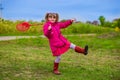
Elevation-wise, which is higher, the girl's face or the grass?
the girl's face

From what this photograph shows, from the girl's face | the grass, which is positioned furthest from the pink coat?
the grass

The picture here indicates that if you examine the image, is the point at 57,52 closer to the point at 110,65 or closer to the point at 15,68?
the point at 15,68

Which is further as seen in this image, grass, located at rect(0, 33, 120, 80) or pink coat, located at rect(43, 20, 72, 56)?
grass, located at rect(0, 33, 120, 80)

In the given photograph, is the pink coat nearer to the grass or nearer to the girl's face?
the girl's face

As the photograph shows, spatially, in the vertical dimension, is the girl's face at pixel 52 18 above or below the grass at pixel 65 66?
above

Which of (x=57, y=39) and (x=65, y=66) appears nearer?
(x=57, y=39)

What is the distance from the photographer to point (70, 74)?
30.8ft

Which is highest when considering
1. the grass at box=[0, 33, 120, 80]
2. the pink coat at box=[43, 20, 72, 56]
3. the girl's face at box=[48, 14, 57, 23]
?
the girl's face at box=[48, 14, 57, 23]

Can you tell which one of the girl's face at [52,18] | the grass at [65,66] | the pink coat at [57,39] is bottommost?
the grass at [65,66]

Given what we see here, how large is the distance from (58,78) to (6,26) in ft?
50.3

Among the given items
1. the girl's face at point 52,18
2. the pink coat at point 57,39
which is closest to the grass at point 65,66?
the pink coat at point 57,39

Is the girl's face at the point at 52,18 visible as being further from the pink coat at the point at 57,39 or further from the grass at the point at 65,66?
the grass at the point at 65,66

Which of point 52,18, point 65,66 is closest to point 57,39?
point 52,18

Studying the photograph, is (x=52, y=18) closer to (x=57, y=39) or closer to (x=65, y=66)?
(x=57, y=39)
